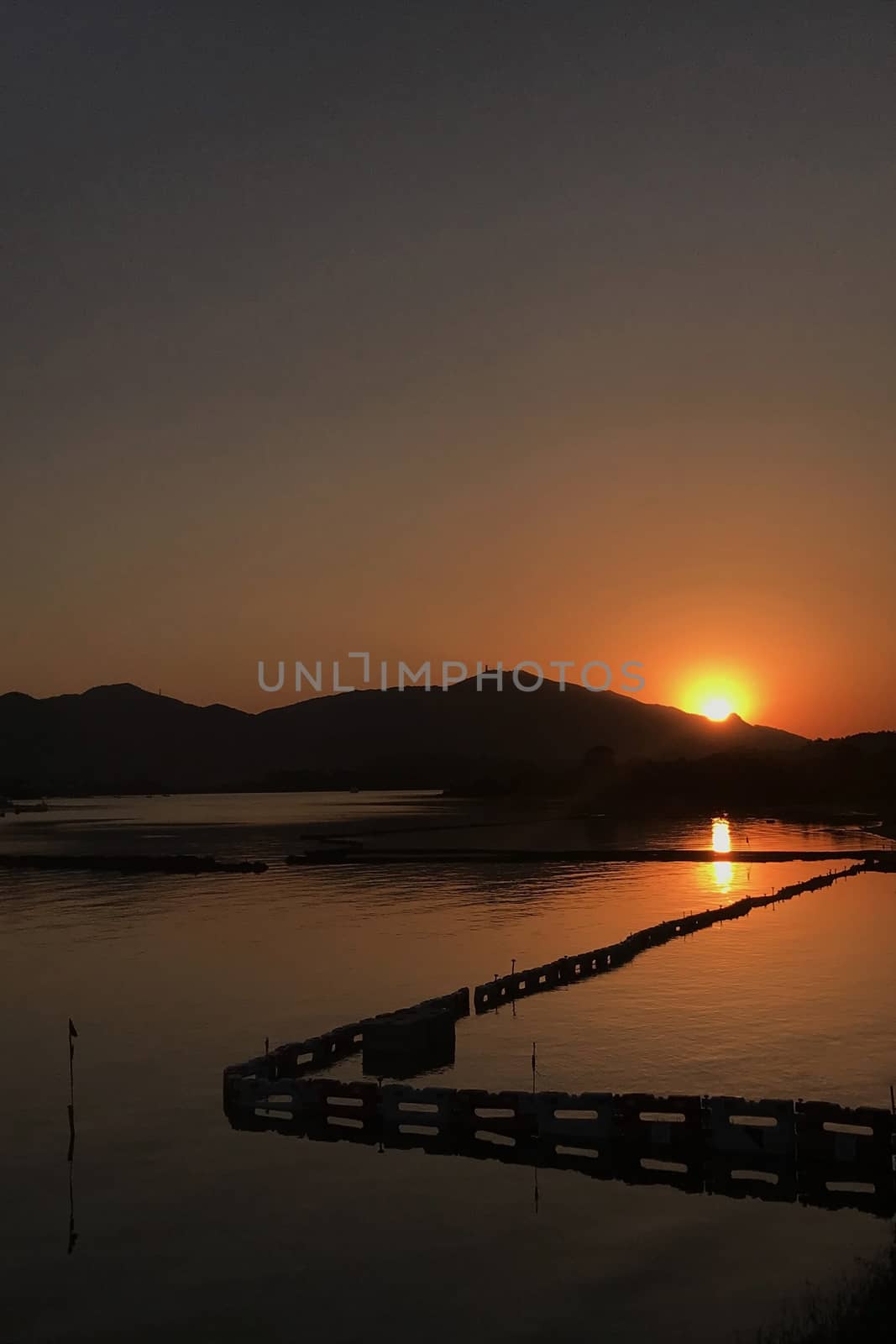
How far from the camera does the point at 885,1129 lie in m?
29.6

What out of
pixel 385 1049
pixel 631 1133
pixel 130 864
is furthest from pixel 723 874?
pixel 631 1133

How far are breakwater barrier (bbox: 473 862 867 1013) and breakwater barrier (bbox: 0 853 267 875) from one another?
70794 millimetres

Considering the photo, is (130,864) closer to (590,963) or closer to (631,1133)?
(590,963)

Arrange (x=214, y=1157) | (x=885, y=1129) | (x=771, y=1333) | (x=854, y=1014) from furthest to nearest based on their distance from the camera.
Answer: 1. (x=854, y=1014)
2. (x=214, y=1157)
3. (x=885, y=1129)
4. (x=771, y=1333)

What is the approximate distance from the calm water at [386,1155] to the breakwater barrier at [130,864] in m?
58.5

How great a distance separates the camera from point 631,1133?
31969 mm

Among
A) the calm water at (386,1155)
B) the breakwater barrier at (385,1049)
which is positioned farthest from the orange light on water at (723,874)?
the breakwater barrier at (385,1049)

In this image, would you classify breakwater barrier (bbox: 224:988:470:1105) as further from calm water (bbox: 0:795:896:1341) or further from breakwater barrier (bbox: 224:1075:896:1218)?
breakwater barrier (bbox: 224:1075:896:1218)

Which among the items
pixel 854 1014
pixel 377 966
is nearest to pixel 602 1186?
pixel 854 1014

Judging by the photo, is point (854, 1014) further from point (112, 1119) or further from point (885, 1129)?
point (112, 1119)

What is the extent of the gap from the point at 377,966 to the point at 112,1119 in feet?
108

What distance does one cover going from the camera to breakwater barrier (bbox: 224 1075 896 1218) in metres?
29.7

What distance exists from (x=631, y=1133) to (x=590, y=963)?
33463 mm

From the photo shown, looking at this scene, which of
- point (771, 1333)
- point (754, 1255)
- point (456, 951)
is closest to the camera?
point (771, 1333)
